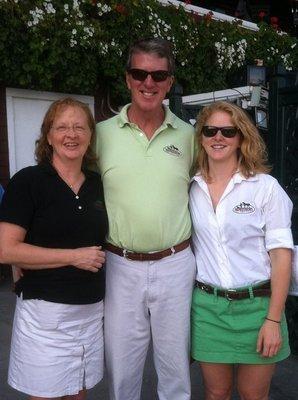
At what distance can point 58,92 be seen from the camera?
6.29 m

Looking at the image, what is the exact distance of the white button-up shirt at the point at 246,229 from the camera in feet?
6.91

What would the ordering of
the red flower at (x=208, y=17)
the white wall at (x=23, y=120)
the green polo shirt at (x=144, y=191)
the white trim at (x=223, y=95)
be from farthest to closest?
the red flower at (x=208, y=17) < the white wall at (x=23, y=120) < the white trim at (x=223, y=95) < the green polo shirt at (x=144, y=191)

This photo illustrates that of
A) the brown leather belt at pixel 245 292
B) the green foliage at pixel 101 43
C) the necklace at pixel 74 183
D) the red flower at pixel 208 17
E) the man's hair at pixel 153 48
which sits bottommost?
the brown leather belt at pixel 245 292

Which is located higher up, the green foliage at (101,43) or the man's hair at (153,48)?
the green foliage at (101,43)

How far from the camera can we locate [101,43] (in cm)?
620

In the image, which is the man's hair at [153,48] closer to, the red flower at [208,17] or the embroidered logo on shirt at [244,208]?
the embroidered logo on shirt at [244,208]

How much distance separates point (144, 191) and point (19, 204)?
56 cm

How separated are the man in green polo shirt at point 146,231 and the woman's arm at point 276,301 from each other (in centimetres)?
39

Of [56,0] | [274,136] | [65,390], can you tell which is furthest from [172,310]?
[56,0]

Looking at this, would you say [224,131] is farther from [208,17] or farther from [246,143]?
[208,17]

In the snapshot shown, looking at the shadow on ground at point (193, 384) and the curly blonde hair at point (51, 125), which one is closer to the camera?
the curly blonde hair at point (51, 125)

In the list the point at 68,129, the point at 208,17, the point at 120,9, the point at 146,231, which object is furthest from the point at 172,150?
the point at 208,17

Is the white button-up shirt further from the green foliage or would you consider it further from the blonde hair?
the green foliage

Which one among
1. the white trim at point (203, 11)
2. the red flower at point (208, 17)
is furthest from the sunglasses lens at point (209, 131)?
the red flower at point (208, 17)
